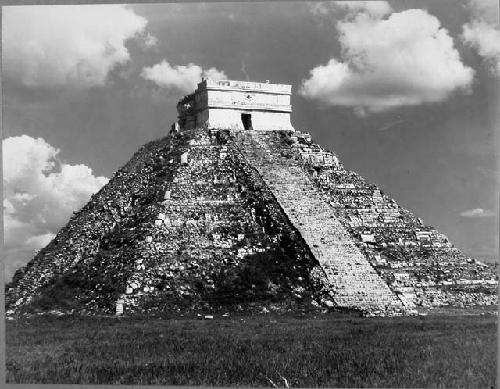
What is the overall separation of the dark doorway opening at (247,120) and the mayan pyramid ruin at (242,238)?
1.7 inches

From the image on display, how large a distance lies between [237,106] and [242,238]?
8234 mm

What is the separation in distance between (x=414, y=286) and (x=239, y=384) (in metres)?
12.7

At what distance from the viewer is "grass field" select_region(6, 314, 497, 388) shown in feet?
73.4

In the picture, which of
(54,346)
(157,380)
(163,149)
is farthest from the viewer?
(163,149)

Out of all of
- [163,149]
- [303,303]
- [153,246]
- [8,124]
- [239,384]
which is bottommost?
[239,384]

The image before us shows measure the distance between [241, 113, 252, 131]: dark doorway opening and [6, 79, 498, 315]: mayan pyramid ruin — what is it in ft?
0.14

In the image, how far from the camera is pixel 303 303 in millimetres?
30891

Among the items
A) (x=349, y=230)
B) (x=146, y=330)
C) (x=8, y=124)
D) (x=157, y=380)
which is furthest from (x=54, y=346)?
(x=349, y=230)

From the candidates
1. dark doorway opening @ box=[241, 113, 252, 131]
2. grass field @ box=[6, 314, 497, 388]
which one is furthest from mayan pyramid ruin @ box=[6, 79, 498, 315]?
grass field @ box=[6, 314, 497, 388]

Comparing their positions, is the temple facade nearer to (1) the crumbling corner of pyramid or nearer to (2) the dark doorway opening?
(2) the dark doorway opening

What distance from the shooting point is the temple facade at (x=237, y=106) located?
3919 centimetres

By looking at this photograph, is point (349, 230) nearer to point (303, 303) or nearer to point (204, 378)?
point (303, 303)

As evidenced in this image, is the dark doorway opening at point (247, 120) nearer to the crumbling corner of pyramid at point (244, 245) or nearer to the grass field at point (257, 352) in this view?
the crumbling corner of pyramid at point (244, 245)

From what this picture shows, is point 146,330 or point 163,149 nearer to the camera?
point 146,330
